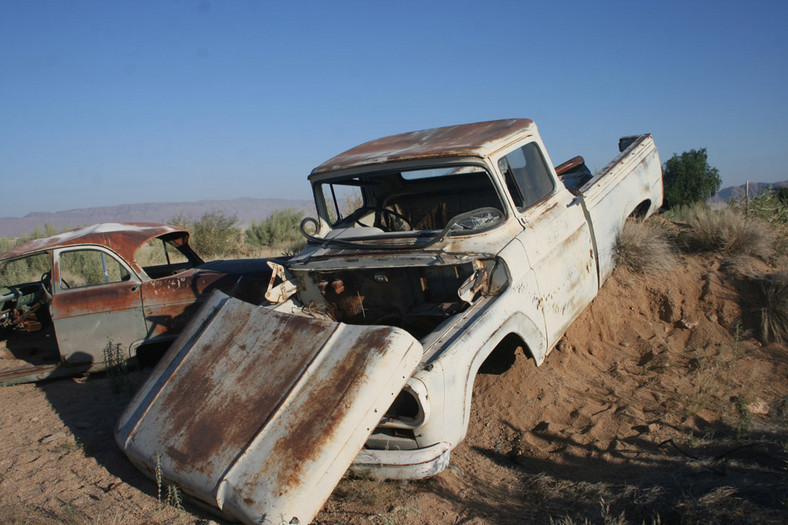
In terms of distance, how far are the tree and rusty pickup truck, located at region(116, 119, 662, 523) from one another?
8710 mm

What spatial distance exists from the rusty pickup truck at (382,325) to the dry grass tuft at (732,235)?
0.75m

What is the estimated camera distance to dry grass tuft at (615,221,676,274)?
18.0 ft

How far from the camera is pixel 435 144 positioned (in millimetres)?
4539

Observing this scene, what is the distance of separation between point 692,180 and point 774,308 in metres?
9.83

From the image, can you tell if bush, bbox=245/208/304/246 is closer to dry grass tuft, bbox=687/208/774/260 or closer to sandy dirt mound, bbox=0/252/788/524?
sandy dirt mound, bbox=0/252/788/524

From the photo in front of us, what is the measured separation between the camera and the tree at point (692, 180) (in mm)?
13461

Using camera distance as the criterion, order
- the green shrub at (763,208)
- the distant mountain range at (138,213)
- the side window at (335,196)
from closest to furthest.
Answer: the side window at (335,196) → the green shrub at (763,208) → the distant mountain range at (138,213)

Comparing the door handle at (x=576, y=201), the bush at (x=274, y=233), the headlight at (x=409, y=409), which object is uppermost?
the door handle at (x=576, y=201)

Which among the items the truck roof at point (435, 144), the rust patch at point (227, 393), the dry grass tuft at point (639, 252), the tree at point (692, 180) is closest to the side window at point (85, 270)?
the truck roof at point (435, 144)

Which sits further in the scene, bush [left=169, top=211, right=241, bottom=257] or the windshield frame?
bush [left=169, top=211, right=241, bottom=257]

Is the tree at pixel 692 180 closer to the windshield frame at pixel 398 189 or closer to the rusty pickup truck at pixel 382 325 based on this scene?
the rusty pickup truck at pixel 382 325

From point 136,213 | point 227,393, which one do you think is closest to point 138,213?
point 136,213

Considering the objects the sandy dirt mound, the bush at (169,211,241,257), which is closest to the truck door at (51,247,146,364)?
the sandy dirt mound

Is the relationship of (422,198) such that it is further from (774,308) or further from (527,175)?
(774,308)
